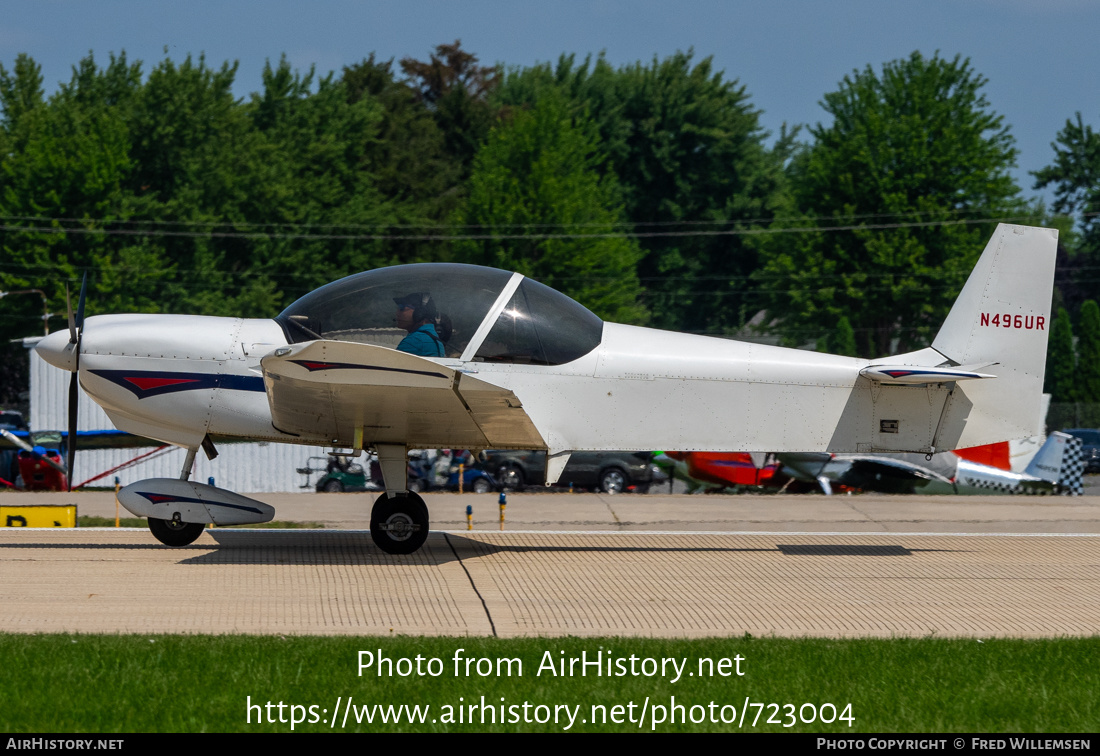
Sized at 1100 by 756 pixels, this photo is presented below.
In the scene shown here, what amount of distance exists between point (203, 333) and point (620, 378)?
12.3 ft

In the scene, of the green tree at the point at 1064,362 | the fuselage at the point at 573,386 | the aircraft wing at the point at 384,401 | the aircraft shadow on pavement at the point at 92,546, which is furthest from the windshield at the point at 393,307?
the green tree at the point at 1064,362

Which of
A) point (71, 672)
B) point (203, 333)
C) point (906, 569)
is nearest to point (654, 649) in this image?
point (71, 672)

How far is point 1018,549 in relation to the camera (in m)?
10.7

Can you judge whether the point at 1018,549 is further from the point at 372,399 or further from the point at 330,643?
the point at 330,643

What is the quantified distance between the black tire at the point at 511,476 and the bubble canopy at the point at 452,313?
12.7 m

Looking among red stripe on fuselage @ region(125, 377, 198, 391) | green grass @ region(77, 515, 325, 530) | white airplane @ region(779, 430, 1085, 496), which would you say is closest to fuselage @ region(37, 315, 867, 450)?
red stripe on fuselage @ region(125, 377, 198, 391)

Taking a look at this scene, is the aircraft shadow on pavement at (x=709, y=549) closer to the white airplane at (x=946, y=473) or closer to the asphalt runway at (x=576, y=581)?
the asphalt runway at (x=576, y=581)

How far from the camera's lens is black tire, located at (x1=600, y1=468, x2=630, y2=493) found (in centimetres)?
2150

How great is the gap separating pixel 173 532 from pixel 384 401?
2656 millimetres

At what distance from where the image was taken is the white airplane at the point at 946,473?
18.0 metres

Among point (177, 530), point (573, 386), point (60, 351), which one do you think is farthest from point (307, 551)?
point (573, 386)

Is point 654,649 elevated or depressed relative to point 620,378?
depressed

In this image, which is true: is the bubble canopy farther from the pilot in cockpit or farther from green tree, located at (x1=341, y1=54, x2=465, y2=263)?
green tree, located at (x1=341, y1=54, x2=465, y2=263)

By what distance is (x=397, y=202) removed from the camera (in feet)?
179
